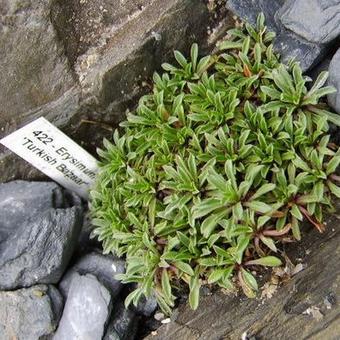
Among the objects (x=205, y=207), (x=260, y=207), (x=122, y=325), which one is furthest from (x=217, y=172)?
(x=122, y=325)

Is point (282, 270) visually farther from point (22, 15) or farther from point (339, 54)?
point (22, 15)

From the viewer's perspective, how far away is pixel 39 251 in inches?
165

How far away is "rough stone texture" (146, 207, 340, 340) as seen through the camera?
3840 mm

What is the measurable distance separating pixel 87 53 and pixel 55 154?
689 mm

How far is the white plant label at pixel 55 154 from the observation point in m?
4.19

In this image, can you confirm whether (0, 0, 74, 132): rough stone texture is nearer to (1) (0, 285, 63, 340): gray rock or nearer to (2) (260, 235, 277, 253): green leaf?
(1) (0, 285, 63, 340): gray rock

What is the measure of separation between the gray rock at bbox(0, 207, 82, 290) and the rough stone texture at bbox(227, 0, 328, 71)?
5.55 ft

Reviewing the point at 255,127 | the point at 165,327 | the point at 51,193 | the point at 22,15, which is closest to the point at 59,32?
the point at 22,15

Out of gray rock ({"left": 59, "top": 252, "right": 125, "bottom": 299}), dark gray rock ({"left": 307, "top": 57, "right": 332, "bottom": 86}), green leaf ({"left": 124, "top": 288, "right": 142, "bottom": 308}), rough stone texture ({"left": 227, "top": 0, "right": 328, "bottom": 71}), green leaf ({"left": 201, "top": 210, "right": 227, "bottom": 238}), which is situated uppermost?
rough stone texture ({"left": 227, "top": 0, "right": 328, "bottom": 71})

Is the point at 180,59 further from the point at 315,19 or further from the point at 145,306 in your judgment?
the point at 145,306

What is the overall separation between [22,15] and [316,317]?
247 centimetres

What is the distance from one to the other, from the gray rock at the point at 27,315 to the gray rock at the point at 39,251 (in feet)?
0.27

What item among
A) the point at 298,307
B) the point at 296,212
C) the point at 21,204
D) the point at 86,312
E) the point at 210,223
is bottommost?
the point at 86,312

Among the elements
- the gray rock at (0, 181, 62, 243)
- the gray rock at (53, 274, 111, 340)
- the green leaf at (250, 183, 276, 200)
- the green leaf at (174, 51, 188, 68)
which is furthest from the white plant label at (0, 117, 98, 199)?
the green leaf at (250, 183, 276, 200)
